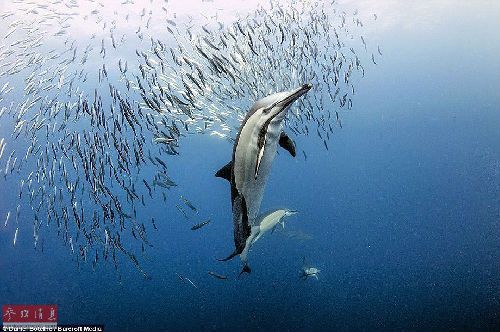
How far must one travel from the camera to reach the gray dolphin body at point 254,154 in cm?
170

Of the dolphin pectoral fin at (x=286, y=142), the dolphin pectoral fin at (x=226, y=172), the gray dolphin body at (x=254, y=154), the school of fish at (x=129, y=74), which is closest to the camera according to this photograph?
the gray dolphin body at (x=254, y=154)

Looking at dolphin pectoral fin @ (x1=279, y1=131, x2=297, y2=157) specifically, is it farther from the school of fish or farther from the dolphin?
the dolphin

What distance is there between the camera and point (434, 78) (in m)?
27.2

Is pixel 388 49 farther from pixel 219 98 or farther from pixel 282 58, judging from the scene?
pixel 219 98

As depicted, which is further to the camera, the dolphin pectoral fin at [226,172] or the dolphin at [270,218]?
the dolphin at [270,218]

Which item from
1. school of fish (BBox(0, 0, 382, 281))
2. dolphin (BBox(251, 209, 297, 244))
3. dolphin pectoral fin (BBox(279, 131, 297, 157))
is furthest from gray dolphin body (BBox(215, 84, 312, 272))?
dolphin (BBox(251, 209, 297, 244))

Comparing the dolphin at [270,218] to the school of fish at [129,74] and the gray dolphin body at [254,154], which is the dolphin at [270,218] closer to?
the school of fish at [129,74]

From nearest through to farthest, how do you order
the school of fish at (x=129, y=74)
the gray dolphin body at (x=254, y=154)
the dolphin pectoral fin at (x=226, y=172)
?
the gray dolphin body at (x=254, y=154) < the dolphin pectoral fin at (x=226, y=172) < the school of fish at (x=129, y=74)

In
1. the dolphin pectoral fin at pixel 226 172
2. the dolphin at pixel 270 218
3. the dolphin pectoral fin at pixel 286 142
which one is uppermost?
the dolphin pectoral fin at pixel 286 142

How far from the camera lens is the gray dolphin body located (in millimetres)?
1698

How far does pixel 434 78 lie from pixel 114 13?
25.4 m

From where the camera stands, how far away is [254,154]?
5.90 ft

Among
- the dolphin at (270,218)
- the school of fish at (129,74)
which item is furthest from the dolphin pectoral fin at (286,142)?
the dolphin at (270,218)

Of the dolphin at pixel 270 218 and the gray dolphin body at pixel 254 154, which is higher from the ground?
the gray dolphin body at pixel 254 154
